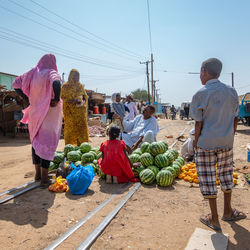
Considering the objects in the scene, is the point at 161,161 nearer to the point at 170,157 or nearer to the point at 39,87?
the point at 170,157

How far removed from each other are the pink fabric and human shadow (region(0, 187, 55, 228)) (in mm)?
715

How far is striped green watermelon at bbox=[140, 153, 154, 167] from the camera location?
4.88m

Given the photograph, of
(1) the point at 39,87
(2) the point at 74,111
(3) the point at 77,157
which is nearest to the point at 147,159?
(3) the point at 77,157

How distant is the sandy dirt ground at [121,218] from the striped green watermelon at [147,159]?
0.57m

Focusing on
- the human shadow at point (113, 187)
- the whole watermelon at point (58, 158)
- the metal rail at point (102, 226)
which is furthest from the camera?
the whole watermelon at point (58, 158)

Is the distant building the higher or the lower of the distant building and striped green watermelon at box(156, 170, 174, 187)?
the higher

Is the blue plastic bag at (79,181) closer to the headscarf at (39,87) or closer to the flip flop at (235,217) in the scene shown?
the headscarf at (39,87)

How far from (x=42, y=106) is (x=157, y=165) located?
270cm

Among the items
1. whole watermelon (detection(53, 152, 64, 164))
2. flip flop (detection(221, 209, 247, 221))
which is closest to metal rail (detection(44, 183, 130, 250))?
flip flop (detection(221, 209, 247, 221))

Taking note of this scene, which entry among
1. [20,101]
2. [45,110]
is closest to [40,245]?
[45,110]

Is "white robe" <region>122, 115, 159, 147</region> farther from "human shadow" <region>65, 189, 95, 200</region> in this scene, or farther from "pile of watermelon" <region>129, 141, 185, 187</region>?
"human shadow" <region>65, 189, 95, 200</region>

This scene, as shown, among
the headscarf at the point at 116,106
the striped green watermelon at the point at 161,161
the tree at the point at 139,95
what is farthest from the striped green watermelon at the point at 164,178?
the tree at the point at 139,95

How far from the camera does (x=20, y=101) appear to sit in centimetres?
1309

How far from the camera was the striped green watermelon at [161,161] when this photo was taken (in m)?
4.82
